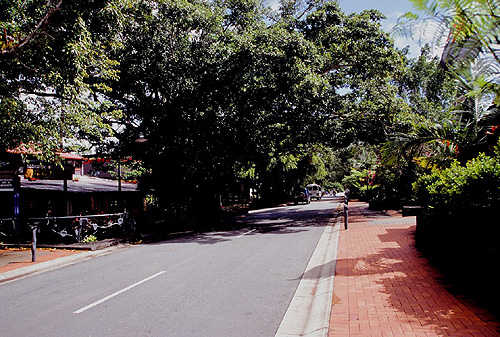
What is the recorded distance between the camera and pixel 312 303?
588 centimetres

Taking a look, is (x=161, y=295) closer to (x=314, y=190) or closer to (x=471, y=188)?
(x=471, y=188)

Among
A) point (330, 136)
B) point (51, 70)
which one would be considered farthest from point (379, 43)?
point (51, 70)

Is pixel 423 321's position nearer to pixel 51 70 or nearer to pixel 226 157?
pixel 51 70

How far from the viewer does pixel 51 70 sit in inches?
414

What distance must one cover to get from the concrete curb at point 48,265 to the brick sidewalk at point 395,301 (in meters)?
8.07

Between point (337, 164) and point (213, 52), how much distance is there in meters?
63.0

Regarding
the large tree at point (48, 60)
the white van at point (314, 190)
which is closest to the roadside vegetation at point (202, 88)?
the large tree at point (48, 60)

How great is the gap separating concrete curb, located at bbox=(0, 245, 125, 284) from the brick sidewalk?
26.5ft

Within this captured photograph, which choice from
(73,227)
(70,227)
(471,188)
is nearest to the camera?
(471,188)

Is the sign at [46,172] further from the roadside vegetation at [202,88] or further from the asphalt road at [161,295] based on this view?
the asphalt road at [161,295]

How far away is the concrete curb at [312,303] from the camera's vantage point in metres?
4.79

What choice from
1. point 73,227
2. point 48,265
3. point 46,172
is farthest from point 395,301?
point 46,172

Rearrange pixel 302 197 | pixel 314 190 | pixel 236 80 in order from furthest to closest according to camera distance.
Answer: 1. pixel 314 190
2. pixel 302 197
3. pixel 236 80

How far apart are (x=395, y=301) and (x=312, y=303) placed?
133 cm
